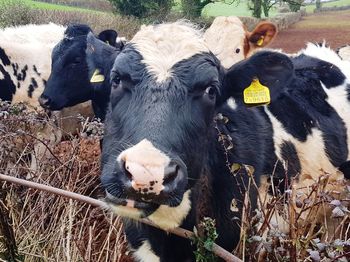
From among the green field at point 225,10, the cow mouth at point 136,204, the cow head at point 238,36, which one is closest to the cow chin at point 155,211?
the cow mouth at point 136,204

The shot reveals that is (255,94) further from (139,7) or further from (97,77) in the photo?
(139,7)

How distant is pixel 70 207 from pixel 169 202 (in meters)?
1.87

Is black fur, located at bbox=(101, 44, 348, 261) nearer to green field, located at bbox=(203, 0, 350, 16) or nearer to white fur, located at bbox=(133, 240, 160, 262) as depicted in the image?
white fur, located at bbox=(133, 240, 160, 262)

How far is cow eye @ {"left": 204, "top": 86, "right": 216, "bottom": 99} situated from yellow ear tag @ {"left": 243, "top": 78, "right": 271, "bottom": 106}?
15.6 inches

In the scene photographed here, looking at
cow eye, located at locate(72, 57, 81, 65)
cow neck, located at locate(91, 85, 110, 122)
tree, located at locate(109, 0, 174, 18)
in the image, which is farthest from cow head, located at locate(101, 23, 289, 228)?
tree, located at locate(109, 0, 174, 18)

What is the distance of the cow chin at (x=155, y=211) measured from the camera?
266 cm

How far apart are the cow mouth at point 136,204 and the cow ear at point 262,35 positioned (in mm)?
6291

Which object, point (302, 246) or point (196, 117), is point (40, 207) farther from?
point (302, 246)

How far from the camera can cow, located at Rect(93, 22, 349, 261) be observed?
8.64 feet

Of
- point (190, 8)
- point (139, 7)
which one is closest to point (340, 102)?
point (139, 7)

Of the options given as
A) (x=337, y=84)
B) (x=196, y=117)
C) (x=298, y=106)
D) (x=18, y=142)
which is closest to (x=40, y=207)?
(x=18, y=142)

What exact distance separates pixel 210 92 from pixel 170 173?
863 mm

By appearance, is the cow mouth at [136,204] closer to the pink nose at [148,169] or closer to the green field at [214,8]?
the pink nose at [148,169]

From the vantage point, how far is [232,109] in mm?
3990
